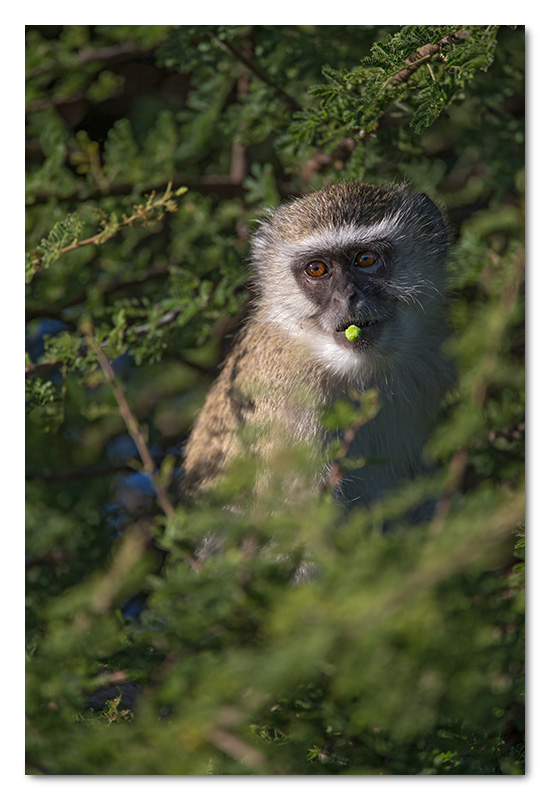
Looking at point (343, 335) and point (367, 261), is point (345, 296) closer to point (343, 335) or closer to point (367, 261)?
point (343, 335)

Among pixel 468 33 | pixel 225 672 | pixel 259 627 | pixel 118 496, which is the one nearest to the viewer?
pixel 225 672

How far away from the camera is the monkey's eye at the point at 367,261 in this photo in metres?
3.12

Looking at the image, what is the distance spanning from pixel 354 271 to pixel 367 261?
8 cm

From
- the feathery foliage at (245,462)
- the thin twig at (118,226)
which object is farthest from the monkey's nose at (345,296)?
the thin twig at (118,226)

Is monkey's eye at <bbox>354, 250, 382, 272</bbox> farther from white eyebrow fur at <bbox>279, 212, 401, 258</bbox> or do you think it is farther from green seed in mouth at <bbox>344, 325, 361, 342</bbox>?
green seed in mouth at <bbox>344, 325, 361, 342</bbox>

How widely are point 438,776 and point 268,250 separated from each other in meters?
2.06

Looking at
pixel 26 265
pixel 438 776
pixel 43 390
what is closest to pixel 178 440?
pixel 43 390

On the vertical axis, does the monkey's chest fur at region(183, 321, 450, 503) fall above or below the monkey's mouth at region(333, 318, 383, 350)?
below

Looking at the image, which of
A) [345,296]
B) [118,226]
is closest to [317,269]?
[345,296]

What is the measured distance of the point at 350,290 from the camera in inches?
115

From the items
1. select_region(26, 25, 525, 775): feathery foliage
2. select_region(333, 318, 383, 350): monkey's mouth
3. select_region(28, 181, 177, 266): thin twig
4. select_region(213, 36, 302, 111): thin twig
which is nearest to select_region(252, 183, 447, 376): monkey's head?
select_region(333, 318, 383, 350): monkey's mouth

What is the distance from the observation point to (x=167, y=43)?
3.37 metres

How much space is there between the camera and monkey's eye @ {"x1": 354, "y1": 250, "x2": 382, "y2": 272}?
3.12 meters

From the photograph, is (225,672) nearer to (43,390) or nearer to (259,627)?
(259,627)
